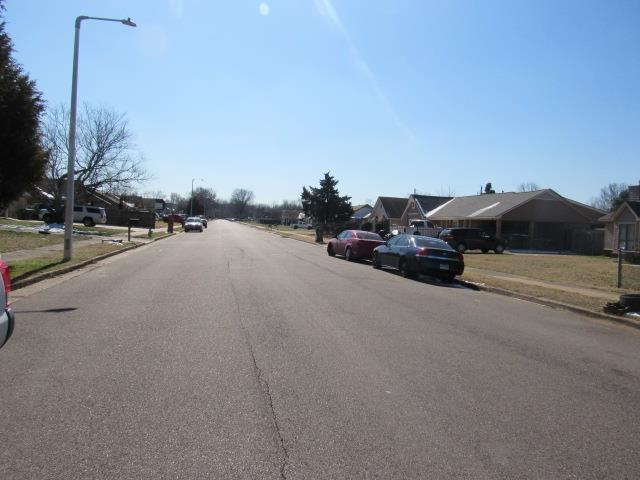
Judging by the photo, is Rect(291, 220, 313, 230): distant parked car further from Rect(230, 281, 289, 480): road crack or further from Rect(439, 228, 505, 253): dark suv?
Rect(230, 281, 289, 480): road crack

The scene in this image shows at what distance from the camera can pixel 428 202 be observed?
6088 centimetres

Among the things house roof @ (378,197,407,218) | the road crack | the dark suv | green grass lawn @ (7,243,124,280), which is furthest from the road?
house roof @ (378,197,407,218)

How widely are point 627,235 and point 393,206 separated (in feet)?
123

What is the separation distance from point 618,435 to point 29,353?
6356 millimetres

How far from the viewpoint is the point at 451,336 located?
8688 mm

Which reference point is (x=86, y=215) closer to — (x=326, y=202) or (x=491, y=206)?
(x=326, y=202)

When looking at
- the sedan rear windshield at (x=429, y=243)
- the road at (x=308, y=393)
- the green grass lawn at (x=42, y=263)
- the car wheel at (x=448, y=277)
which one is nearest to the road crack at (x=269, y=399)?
the road at (x=308, y=393)

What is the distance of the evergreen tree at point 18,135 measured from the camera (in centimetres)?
1634

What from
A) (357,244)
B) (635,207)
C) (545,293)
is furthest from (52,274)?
(635,207)

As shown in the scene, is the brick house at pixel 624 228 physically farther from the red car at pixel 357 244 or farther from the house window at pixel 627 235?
the red car at pixel 357 244

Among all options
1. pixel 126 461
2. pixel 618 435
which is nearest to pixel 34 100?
pixel 126 461

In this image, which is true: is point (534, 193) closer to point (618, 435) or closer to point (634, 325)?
point (634, 325)

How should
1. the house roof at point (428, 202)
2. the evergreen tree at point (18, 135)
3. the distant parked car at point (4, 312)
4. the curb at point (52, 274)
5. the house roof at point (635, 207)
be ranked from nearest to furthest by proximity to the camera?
1. the distant parked car at point (4, 312)
2. the curb at point (52, 274)
3. the evergreen tree at point (18, 135)
4. the house roof at point (635, 207)
5. the house roof at point (428, 202)

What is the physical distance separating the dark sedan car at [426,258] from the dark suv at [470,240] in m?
16.2
